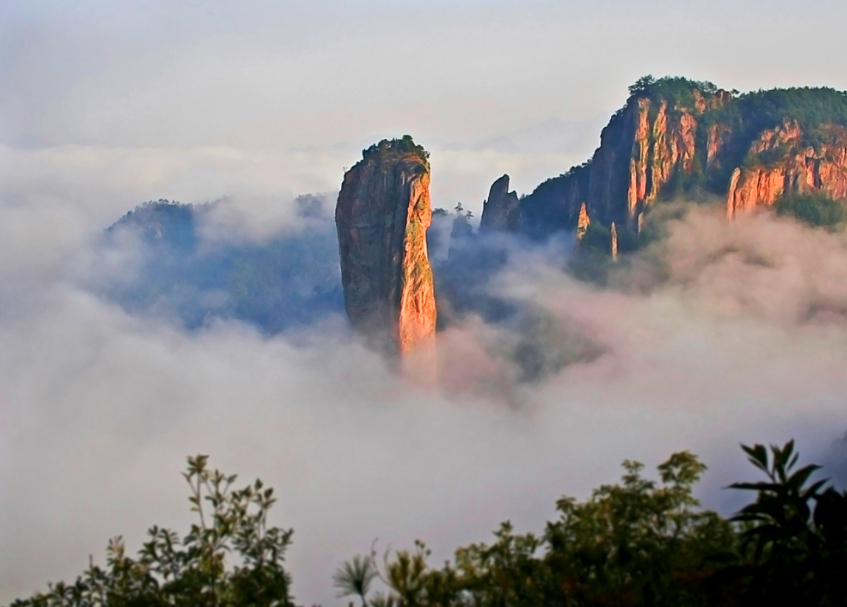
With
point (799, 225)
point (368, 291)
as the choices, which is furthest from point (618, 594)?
point (799, 225)

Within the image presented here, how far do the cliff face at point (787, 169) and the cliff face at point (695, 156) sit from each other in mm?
110

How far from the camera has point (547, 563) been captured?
1777 inches

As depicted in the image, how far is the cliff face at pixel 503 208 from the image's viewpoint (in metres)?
179

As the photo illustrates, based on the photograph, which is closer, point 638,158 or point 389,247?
point 389,247

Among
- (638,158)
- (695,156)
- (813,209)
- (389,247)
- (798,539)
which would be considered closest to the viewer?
(798,539)

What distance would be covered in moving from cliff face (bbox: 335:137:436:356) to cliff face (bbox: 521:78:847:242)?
29.5 meters

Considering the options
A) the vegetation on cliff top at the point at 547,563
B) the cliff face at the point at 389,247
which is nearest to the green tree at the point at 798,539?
the vegetation on cliff top at the point at 547,563

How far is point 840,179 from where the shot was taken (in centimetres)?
17575

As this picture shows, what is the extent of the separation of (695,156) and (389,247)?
4459cm

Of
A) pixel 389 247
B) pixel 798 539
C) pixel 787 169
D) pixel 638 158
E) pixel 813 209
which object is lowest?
pixel 798 539

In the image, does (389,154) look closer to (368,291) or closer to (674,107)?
(368,291)

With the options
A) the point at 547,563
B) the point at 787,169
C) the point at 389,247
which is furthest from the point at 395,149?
the point at 547,563

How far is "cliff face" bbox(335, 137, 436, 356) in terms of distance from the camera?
5763 inches

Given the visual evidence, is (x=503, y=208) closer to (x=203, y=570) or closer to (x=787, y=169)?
(x=787, y=169)
